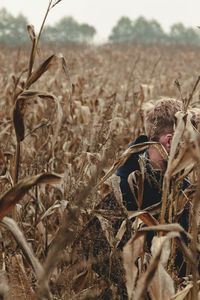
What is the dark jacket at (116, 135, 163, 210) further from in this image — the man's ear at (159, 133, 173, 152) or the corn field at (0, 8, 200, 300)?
the corn field at (0, 8, 200, 300)

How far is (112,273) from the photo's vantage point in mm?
1320

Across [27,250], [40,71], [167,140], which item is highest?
[40,71]

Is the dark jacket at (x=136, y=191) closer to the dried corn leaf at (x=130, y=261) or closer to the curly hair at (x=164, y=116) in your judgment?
the curly hair at (x=164, y=116)

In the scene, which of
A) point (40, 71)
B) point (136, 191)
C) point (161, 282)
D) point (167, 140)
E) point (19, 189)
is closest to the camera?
point (19, 189)

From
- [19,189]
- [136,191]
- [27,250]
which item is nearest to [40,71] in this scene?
[19,189]

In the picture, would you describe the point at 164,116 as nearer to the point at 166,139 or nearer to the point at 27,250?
the point at 166,139

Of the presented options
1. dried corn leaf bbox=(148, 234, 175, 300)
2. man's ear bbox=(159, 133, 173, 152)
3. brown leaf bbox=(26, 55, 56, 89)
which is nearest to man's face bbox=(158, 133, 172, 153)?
man's ear bbox=(159, 133, 173, 152)

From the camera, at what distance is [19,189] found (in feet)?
3.19

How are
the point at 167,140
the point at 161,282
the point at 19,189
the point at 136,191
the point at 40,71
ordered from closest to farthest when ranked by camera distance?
1. the point at 19,189
2. the point at 161,282
3. the point at 40,71
4. the point at 167,140
5. the point at 136,191

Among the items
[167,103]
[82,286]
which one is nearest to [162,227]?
[82,286]

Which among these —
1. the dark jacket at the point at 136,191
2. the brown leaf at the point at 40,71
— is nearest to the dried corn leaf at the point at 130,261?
the brown leaf at the point at 40,71

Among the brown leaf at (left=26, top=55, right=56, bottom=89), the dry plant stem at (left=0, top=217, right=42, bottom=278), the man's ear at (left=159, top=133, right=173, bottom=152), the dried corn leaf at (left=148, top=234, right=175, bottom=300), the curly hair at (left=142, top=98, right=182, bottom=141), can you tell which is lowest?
the dried corn leaf at (left=148, top=234, right=175, bottom=300)

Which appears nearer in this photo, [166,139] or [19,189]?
[19,189]

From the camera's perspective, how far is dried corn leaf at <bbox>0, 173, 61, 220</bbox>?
3.20 feet
